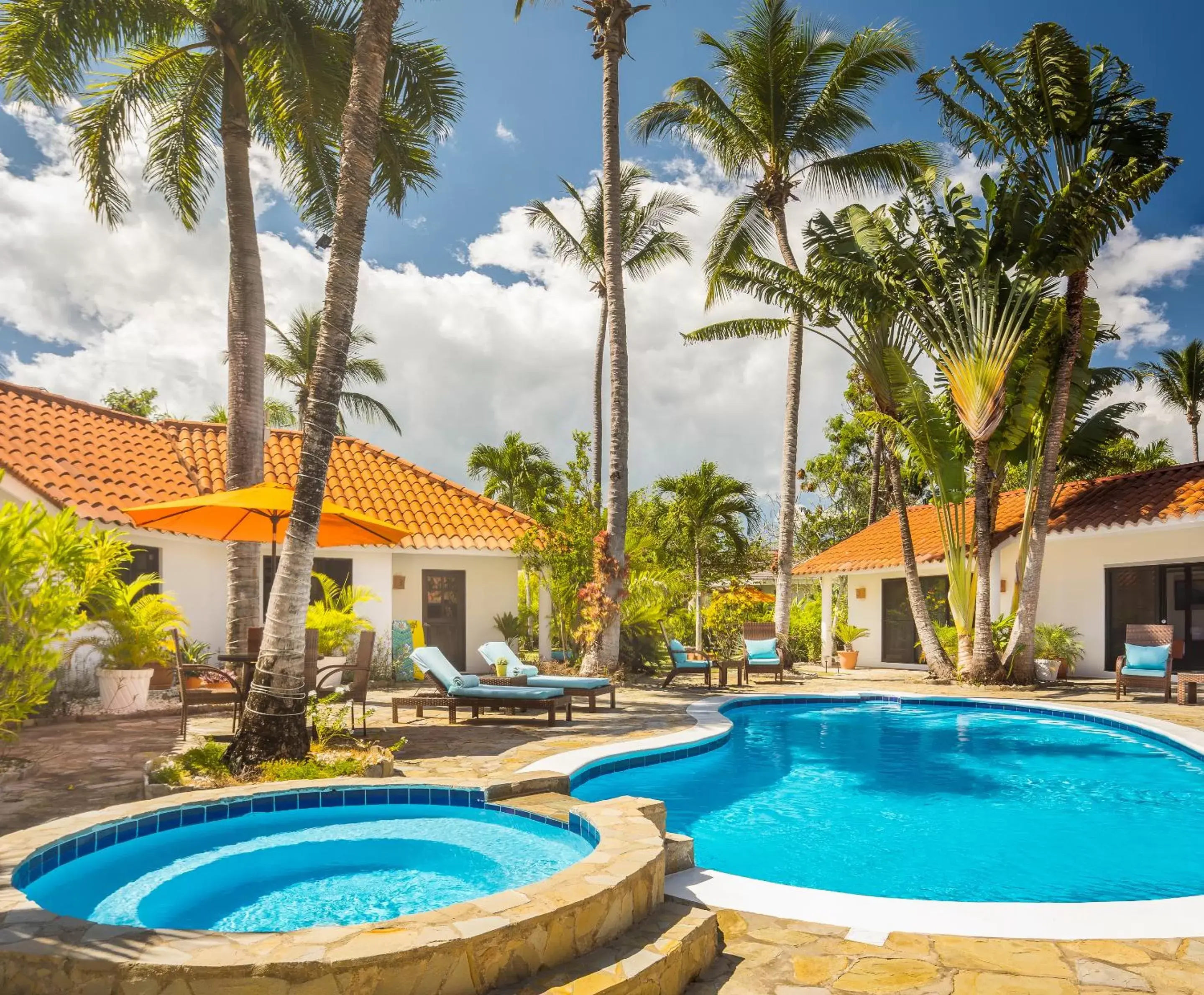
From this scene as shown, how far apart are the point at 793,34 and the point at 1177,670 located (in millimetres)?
16565

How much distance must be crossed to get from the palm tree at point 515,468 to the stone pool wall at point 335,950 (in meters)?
24.6

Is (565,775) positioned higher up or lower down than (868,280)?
lower down

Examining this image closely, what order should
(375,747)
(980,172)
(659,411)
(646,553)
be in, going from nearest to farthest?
(375,747) → (980,172) → (646,553) → (659,411)

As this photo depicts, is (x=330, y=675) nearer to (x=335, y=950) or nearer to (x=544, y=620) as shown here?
(x=335, y=950)

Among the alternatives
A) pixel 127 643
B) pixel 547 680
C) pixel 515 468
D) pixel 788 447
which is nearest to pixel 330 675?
pixel 127 643

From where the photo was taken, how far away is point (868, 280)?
1689 centimetres

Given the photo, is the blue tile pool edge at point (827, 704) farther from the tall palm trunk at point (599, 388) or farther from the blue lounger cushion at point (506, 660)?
the tall palm trunk at point (599, 388)

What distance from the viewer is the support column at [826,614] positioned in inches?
916

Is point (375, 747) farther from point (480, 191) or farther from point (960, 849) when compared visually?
point (480, 191)

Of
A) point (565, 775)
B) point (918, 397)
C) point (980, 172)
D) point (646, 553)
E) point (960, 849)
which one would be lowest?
point (960, 849)

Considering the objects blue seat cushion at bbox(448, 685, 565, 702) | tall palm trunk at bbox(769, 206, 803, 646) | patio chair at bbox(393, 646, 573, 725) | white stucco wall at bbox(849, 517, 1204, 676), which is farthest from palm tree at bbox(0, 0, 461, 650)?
white stucco wall at bbox(849, 517, 1204, 676)

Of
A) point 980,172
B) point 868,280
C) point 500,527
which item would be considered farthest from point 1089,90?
point 500,527

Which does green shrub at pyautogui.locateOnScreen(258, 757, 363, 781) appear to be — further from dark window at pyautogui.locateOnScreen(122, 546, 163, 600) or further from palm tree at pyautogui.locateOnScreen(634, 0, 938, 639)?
palm tree at pyautogui.locateOnScreen(634, 0, 938, 639)

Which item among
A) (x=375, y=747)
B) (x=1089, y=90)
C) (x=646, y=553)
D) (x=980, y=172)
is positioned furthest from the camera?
(x=646, y=553)
